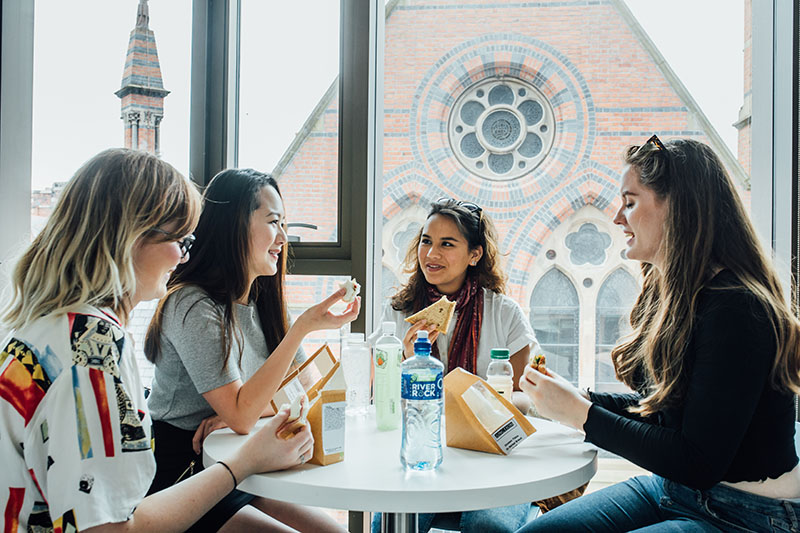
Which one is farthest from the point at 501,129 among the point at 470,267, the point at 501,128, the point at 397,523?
the point at 397,523

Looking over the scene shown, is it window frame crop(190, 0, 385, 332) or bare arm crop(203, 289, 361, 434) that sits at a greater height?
window frame crop(190, 0, 385, 332)

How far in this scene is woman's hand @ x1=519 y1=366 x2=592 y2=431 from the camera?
3.97ft

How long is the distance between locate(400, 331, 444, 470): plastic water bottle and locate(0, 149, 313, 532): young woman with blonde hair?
0.70ft

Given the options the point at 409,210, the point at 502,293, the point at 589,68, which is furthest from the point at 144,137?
the point at 589,68

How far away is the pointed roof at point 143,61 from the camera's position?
7.23 ft

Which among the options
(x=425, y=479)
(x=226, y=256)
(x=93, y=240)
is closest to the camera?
(x=93, y=240)

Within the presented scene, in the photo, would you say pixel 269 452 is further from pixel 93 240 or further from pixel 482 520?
pixel 482 520

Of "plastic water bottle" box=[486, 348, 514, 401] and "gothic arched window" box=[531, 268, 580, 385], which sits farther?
"gothic arched window" box=[531, 268, 580, 385]

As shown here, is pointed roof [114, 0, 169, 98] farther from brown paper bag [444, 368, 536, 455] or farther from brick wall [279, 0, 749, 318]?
brick wall [279, 0, 749, 318]

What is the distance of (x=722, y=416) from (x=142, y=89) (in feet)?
7.21

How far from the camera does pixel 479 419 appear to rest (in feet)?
3.95

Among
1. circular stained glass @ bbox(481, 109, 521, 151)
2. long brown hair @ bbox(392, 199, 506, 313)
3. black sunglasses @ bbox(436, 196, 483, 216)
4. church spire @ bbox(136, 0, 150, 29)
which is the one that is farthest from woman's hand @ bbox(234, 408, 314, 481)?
circular stained glass @ bbox(481, 109, 521, 151)

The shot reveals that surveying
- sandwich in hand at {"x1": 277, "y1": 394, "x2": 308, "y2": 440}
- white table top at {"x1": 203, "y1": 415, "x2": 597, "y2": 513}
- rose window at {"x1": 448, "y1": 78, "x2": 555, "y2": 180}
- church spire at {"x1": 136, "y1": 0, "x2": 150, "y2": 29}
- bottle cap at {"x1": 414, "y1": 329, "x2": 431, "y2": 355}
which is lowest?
white table top at {"x1": 203, "y1": 415, "x2": 597, "y2": 513}

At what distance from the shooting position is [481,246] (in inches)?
87.4
